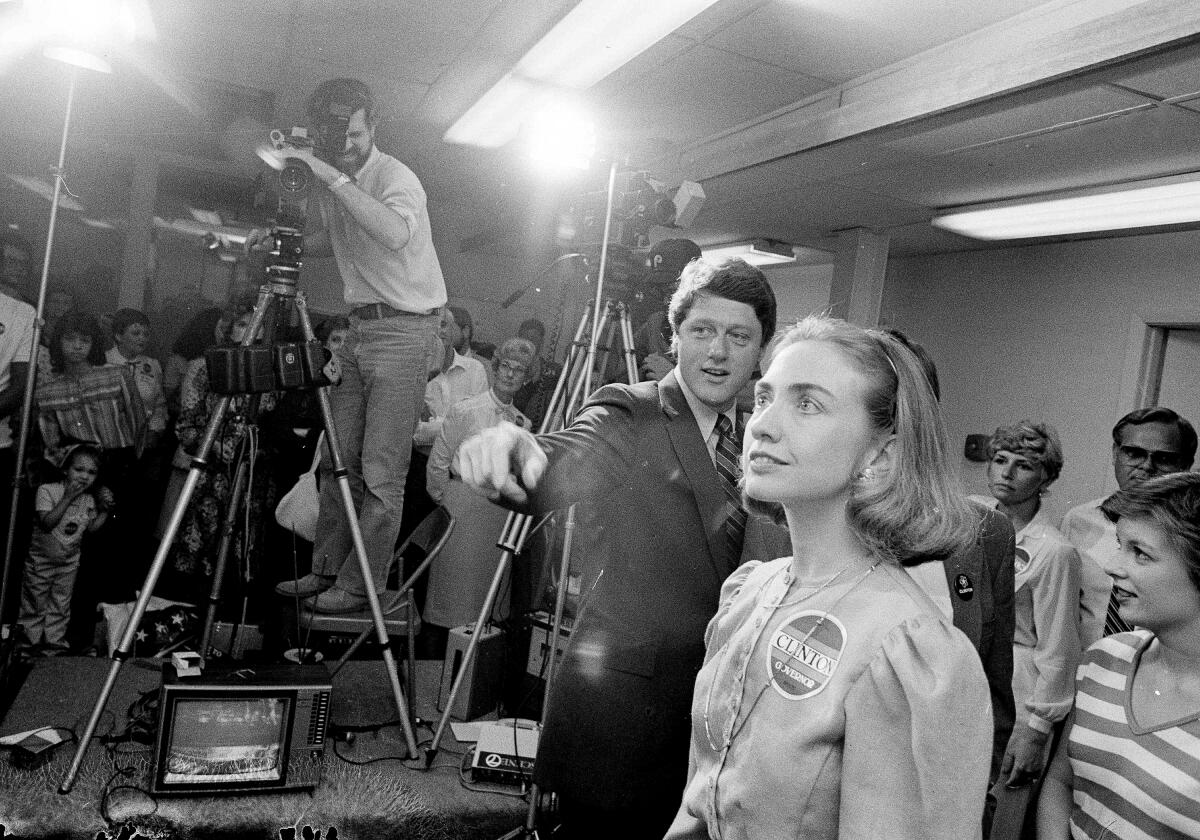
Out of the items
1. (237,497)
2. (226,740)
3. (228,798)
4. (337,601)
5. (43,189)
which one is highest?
(43,189)

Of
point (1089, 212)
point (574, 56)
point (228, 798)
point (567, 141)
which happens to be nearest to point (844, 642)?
point (228, 798)

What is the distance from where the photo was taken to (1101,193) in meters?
4.37

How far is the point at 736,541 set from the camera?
1646 millimetres

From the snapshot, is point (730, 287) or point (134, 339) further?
point (134, 339)

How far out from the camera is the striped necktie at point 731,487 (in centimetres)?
164

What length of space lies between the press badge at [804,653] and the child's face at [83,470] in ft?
10.3

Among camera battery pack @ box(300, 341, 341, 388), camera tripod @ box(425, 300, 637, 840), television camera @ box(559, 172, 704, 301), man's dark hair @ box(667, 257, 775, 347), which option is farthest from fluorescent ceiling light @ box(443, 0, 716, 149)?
man's dark hair @ box(667, 257, 775, 347)

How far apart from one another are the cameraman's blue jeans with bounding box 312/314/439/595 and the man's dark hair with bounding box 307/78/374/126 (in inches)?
24.9

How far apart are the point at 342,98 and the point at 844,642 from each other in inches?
96.1

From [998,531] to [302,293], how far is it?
195cm

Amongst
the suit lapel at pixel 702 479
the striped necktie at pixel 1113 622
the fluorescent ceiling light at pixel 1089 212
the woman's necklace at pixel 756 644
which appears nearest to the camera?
the woman's necklace at pixel 756 644

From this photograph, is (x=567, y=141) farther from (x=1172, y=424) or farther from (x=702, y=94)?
(x=1172, y=424)

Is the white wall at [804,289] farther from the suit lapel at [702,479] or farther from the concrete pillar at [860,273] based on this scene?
the suit lapel at [702,479]

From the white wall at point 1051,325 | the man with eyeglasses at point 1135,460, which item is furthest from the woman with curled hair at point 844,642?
the white wall at point 1051,325
